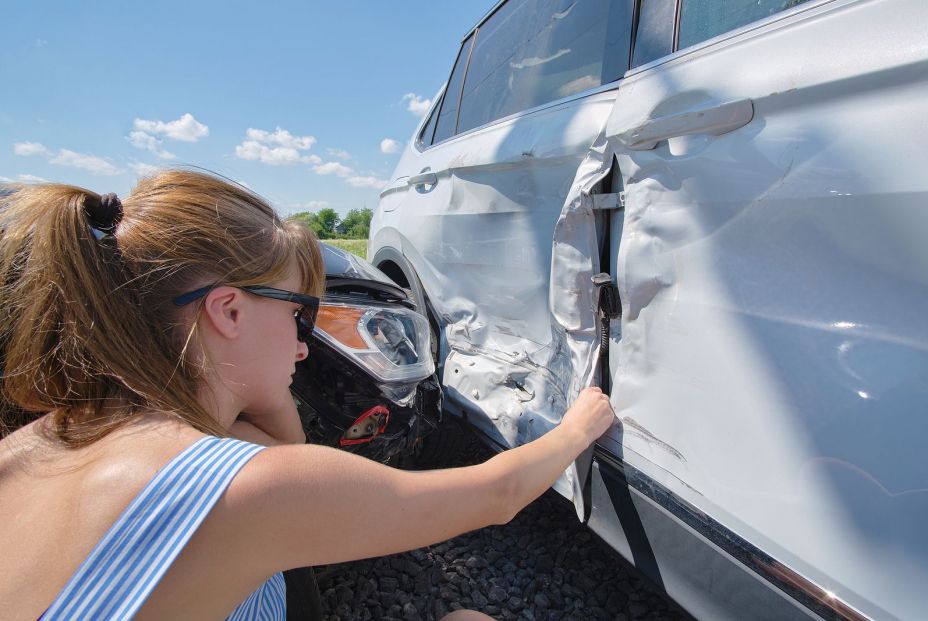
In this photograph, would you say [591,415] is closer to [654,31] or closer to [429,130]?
[654,31]

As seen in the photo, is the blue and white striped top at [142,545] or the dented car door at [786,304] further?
the dented car door at [786,304]

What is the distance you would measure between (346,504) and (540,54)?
1754 mm

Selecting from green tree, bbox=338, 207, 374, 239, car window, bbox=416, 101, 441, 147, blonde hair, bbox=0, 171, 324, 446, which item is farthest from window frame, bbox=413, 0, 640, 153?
green tree, bbox=338, 207, 374, 239

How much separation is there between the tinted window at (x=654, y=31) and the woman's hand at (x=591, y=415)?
0.86 metres

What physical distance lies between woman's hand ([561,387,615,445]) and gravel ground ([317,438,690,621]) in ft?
1.30

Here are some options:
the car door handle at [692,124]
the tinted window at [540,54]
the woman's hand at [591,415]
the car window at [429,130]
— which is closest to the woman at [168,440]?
the woman's hand at [591,415]

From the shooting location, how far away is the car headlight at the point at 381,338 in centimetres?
146

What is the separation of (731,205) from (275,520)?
94cm

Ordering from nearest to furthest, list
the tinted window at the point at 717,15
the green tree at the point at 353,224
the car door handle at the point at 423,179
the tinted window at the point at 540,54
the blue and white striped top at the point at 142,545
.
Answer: the blue and white striped top at the point at 142,545 → the tinted window at the point at 717,15 → the tinted window at the point at 540,54 → the car door handle at the point at 423,179 → the green tree at the point at 353,224

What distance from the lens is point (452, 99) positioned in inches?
110

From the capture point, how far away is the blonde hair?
31.7 inches

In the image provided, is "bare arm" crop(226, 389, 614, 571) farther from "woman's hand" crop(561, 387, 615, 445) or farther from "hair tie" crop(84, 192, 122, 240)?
"hair tie" crop(84, 192, 122, 240)

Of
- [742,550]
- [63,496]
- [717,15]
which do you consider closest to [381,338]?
[63,496]

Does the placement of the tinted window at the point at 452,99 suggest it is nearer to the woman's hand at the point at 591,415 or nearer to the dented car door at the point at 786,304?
the dented car door at the point at 786,304
